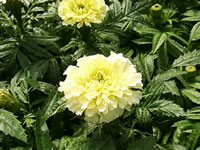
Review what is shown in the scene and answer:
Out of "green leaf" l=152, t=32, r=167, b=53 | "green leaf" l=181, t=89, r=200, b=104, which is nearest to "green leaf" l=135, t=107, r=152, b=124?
"green leaf" l=181, t=89, r=200, b=104

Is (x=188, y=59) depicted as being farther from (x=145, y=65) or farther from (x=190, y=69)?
(x=145, y=65)

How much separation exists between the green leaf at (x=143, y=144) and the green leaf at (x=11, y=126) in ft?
1.42

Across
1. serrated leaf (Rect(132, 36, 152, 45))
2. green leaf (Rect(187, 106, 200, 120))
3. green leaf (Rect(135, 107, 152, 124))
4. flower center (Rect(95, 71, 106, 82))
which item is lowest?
green leaf (Rect(187, 106, 200, 120))

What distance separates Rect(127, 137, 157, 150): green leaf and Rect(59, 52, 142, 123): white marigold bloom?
18 centimetres

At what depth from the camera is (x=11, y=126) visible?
1415mm

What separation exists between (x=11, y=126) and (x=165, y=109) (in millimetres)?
647

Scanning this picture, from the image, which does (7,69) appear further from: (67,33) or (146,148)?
(146,148)

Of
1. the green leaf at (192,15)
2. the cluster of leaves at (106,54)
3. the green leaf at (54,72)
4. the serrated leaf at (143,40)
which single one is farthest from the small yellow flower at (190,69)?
the green leaf at (54,72)

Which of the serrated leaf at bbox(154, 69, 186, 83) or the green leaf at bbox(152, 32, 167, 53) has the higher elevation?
the green leaf at bbox(152, 32, 167, 53)

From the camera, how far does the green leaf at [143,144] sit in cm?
137

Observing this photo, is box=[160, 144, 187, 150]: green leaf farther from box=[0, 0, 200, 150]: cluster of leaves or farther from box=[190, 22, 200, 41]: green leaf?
box=[190, 22, 200, 41]: green leaf

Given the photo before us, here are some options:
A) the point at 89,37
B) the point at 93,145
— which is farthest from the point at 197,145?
the point at 89,37

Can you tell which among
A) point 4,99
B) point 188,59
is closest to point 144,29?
point 188,59

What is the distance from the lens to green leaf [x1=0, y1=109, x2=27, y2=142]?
138 centimetres
